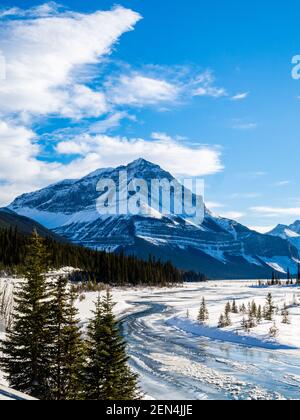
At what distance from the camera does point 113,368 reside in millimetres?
18812

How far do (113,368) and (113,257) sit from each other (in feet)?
389

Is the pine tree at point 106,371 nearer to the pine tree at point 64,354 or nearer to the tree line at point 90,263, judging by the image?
the pine tree at point 64,354

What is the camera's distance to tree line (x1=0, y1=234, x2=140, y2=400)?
1878cm

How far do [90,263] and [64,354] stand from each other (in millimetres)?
106969

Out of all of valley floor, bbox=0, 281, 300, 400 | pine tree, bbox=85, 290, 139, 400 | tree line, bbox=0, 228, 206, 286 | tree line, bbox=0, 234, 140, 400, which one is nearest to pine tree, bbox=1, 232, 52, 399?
tree line, bbox=0, 234, 140, 400

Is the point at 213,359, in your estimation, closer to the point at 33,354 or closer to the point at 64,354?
the point at 64,354

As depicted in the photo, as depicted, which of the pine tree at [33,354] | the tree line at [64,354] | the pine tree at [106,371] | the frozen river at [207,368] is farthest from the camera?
the frozen river at [207,368]

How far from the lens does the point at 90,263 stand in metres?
128

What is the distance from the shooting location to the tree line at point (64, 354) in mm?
18781

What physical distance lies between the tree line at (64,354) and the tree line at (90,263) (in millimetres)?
77068

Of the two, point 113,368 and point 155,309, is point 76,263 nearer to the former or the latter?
point 155,309

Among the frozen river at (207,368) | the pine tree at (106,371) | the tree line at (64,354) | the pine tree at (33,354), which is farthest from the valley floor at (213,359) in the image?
the pine tree at (106,371)

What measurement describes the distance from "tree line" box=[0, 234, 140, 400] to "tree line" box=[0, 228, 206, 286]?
77068mm
